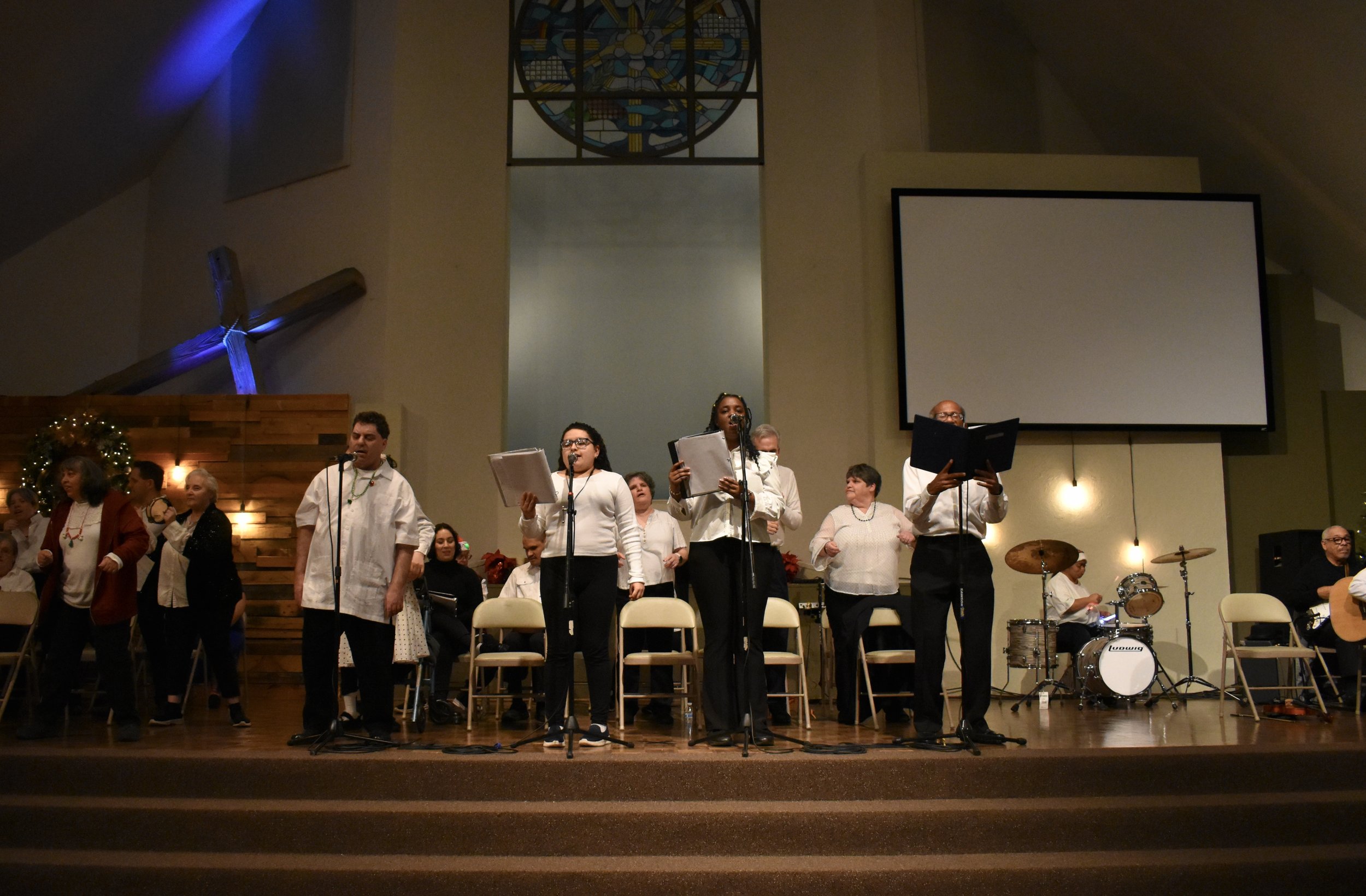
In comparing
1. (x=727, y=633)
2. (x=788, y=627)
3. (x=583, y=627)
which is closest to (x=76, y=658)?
(x=583, y=627)

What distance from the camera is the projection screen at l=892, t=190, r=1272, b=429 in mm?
8734

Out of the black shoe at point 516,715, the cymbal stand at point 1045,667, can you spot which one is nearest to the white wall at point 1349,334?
the cymbal stand at point 1045,667

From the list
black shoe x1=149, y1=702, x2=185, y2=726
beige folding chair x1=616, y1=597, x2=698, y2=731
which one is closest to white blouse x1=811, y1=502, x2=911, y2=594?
beige folding chair x1=616, y1=597, x2=698, y2=731

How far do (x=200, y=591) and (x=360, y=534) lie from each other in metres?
1.35

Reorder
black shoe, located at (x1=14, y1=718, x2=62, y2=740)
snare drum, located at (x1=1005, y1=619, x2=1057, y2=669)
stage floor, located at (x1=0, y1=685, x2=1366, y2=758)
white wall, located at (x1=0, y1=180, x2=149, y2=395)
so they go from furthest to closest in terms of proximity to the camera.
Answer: white wall, located at (x1=0, y1=180, x2=149, y2=395) < snare drum, located at (x1=1005, y1=619, x2=1057, y2=669) < black shoe, located at (x1=14, y1=718, x2=62, y2=740) < stage floor, located at (x1=0, y1=685, x2=1366, y2=758)

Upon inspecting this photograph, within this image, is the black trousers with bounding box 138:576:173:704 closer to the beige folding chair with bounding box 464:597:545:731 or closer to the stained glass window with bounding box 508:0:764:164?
the beige folding chair with bounding box 464:597:545:731

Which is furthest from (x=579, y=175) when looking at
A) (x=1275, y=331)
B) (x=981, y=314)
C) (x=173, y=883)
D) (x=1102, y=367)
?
(x=173, y=883)

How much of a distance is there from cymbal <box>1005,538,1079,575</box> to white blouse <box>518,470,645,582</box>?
3.43 meters

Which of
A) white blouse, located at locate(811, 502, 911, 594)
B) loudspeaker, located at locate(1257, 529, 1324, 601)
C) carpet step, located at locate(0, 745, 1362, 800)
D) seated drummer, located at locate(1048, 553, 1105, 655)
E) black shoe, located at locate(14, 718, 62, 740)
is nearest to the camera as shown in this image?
carpet step, located at locate(0, 745, 1362, 800)

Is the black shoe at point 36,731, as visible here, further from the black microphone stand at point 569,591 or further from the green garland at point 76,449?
the green garland at point 76,449

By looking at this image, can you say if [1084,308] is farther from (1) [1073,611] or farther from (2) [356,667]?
(2) [356,667]

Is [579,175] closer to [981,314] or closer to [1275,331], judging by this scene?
[981,314]

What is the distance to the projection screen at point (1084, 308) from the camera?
873 cm

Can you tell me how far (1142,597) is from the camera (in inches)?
308
